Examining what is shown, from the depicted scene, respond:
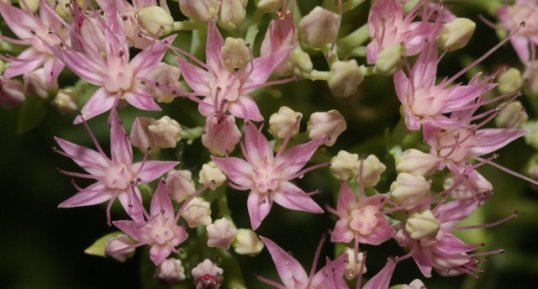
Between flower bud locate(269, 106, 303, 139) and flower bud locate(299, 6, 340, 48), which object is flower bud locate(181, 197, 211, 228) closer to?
flower bud locate(269, 106, 303, 139)

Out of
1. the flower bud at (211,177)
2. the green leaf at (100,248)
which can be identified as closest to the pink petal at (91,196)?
the green leaf at (100,248)

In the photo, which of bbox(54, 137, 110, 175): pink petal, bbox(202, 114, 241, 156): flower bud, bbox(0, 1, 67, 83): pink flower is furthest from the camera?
bbox(0, 1, 67, 83): pink flower

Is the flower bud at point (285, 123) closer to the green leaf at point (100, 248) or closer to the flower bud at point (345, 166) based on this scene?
the flower bud at point (345, 166)

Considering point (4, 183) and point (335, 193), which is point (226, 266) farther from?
point (4, 183)

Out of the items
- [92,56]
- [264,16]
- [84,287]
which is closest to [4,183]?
[84,287]

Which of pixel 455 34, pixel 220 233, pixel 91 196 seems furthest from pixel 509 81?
pixel 91 196

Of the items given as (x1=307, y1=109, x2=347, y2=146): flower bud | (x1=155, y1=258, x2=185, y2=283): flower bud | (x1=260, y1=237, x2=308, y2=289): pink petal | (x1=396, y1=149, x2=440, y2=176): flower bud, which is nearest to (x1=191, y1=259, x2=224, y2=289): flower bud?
Result: (x1=155, y1=258, x2=185, y2=283): flower bud
